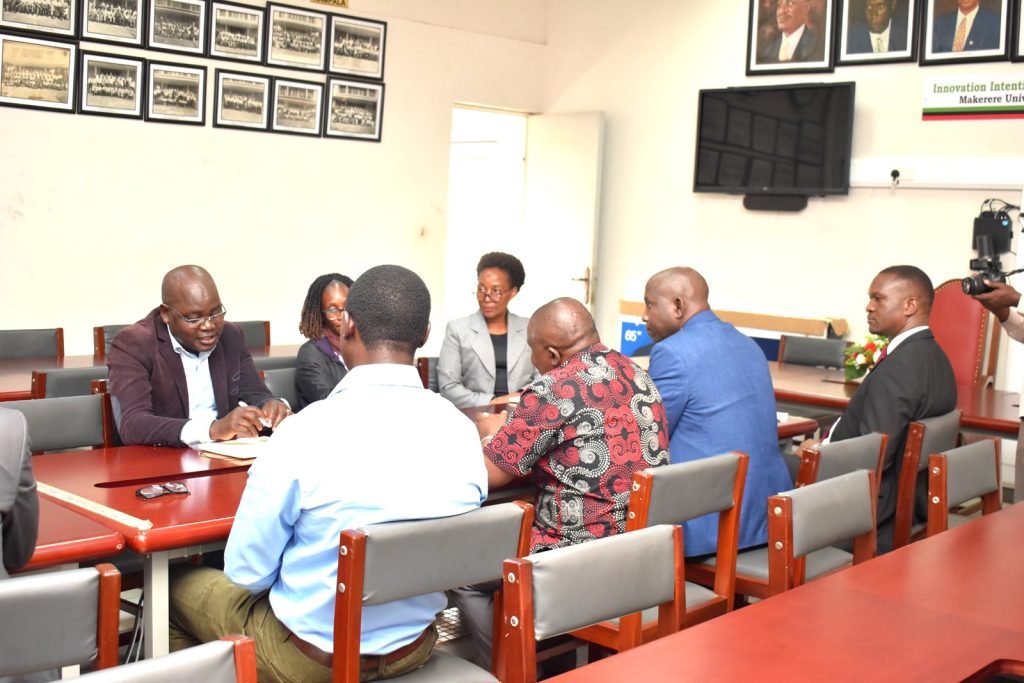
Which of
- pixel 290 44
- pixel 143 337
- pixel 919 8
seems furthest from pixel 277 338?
pixel 919 8

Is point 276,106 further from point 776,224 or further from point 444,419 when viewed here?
point 444,419

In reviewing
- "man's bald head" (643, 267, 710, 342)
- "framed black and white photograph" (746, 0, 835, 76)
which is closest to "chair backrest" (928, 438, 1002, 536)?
"man's bald head" (643, 267, 710, 342)

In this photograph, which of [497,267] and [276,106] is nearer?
[497,267]

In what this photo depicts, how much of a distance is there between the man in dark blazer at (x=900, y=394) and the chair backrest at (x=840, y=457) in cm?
32

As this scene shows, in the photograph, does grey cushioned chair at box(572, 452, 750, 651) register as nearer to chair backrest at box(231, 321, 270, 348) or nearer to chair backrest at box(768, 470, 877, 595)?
chair backrest at box(768, 470, 877, 595)

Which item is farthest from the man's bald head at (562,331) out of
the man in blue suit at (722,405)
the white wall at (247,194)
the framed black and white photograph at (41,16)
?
the framed black and white photograph at (41,16)

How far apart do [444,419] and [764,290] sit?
607 centimetres

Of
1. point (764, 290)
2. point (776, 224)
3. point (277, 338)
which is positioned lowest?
A: point (277, 338)

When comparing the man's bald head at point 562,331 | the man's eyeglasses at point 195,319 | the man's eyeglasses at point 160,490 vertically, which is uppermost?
the man's bald head at point 562,331

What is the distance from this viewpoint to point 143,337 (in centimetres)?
366

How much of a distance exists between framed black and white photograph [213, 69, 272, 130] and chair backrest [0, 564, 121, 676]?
19.7ft

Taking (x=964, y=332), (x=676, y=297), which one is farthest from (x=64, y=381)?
(x=964, y=332)

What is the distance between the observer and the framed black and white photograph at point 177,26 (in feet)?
23.0

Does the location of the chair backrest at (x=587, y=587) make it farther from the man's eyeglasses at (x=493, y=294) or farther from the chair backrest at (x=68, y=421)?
the man's eyeglasses at (x=493, y=294)
